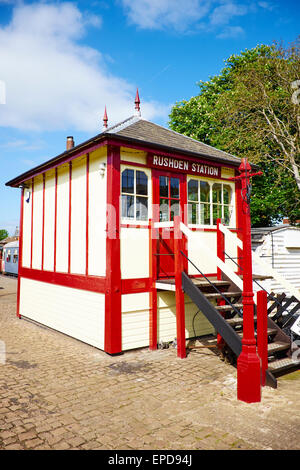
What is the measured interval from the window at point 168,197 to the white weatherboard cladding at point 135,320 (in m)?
2.06

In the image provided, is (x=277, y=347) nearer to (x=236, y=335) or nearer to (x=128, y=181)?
(x=236, y=335)

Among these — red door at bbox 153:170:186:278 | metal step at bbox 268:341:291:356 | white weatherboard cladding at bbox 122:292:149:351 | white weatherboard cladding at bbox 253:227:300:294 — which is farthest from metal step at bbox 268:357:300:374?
white weatherboard cladding at bbox 253:227:300:294

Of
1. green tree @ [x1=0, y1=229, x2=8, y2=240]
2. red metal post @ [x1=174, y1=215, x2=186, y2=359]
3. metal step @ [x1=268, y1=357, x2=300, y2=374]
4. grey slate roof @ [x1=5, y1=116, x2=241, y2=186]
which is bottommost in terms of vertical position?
metal step @ [x1=268, y1=357, x2=300, y2=374]

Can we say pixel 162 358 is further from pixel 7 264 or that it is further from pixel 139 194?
pixel 7 264

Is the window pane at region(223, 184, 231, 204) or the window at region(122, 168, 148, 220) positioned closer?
the window at region(122, 168, 148, 220)

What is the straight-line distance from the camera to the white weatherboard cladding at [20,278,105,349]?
7759 mm

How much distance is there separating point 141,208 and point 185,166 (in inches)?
65.7

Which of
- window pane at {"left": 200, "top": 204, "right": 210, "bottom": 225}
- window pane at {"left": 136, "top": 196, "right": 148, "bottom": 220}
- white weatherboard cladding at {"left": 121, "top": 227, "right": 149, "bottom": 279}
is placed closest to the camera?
white weatherboard cladding at {"left": 121, "top": 227, "right": 149, "bottom": 279}

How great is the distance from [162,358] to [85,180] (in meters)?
4.56

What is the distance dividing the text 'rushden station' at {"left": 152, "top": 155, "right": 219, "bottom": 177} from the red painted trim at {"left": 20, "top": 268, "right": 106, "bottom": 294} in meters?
3.04

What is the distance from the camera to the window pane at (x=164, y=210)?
839 centimetres

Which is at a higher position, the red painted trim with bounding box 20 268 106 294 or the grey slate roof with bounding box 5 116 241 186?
the grey slate roof with bounding box 5 116 241 186

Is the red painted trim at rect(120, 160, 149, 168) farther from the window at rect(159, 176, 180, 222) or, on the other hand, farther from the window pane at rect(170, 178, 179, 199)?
the window pane at rect(170, 178, 179, 199)

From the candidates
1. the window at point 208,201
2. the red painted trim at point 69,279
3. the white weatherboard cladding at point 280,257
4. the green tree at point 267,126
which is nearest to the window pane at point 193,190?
the window at point 208,201
